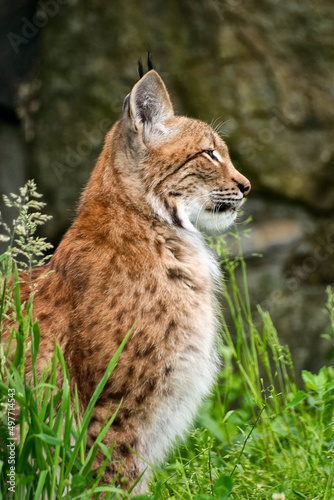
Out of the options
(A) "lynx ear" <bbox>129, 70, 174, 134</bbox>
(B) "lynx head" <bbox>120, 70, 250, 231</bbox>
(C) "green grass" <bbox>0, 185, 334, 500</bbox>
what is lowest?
(C) "green grass" <bbox>0, 185, 334, 500</bbox>

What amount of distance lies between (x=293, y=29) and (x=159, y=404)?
12.9ft

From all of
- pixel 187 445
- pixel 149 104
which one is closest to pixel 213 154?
pixel 149 104

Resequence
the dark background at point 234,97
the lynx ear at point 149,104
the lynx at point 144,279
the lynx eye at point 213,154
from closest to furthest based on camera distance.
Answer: the lynx at point 144,279 < the lynx ear at point 149,104 < the lynx eye at point 213,154 < the dark background at point 234,97

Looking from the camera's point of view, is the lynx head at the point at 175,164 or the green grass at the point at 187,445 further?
the lynx head at the point at 175,164

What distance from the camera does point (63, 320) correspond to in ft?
10.9

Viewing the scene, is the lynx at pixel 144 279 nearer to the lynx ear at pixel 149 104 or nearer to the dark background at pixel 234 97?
the lynx ear at pixel 149 104

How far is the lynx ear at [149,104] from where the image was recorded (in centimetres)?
352

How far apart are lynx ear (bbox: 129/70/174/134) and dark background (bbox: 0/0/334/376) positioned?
2.32 metres

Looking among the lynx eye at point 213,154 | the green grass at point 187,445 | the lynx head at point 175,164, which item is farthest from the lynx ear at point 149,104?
the green grass at point 187,445

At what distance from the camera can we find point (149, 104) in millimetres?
3666

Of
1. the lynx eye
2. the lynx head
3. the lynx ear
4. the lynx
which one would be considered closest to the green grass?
the lynx

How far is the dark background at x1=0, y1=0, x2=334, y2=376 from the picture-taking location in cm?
604

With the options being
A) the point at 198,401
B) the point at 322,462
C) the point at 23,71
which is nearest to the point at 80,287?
the point at 198,401

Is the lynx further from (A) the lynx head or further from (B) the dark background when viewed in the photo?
(B) the dark background
